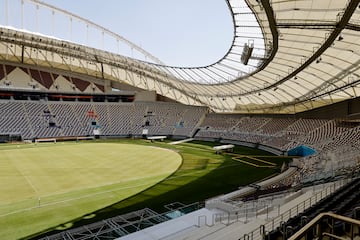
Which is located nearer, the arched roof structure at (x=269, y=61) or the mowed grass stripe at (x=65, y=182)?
the mowed grass stripe at (x=65, y=182)

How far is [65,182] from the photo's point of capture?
21.1 m

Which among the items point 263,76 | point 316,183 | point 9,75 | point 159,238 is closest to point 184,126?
point 263,76

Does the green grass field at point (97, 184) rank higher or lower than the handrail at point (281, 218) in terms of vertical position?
lower

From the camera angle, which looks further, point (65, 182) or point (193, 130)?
point (193, 130)

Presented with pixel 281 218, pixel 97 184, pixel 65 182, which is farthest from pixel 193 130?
pixel 281 218

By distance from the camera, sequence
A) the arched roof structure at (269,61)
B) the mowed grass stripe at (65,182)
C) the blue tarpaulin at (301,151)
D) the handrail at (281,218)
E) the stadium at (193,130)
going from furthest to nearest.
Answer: the blue tarpaulin at (301,151)
the arched roof structure at (269,61)
the mowed grass stripe at (65,182)
the stadium at (193,130)
the handrail at (281,218)

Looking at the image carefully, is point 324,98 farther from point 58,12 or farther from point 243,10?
point 58,12

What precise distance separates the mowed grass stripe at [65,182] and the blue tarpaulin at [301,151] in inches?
509

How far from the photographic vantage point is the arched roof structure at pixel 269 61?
17.9m

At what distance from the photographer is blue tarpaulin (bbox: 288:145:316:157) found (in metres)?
30.3

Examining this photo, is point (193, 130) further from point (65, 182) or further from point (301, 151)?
point (65, 182)

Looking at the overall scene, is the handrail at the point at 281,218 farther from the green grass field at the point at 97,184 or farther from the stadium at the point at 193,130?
the green grass field at the point at 97,184

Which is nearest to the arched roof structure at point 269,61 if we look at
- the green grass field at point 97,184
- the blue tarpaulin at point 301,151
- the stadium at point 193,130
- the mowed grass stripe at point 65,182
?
the stadium at point 193,130

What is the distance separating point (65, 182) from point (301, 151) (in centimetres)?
2412
